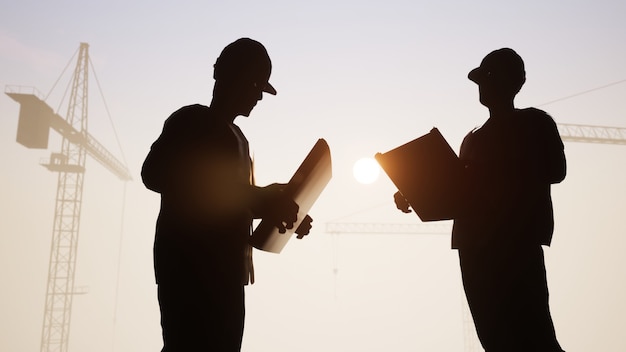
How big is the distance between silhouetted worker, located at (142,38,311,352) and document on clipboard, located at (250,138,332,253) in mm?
50

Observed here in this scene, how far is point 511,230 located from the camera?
85.9 inches

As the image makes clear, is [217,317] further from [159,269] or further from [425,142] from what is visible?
[425,142]

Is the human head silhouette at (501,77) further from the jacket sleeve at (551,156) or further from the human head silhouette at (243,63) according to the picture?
the human head silhouette at (243,63)

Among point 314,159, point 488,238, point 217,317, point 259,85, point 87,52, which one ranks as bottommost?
point 217,317

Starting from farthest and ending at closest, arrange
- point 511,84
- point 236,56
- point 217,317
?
point 511,84
point 236,56
point 217,317

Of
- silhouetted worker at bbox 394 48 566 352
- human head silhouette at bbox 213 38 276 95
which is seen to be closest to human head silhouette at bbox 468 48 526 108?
silhouetted worker at bbox 394 48 566 352

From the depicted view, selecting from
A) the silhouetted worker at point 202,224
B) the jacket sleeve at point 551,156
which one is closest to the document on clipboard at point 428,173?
the jacket sleeve at point 551,156

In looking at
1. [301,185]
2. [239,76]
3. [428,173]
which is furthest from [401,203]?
[239,76]

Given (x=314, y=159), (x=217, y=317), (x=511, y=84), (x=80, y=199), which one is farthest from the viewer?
(x=80, y=199)

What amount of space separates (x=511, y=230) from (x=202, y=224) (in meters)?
1.38

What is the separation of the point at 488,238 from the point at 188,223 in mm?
1366

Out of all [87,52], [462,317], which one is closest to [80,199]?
[87,52]

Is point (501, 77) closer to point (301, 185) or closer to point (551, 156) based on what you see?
A: point (551, 156)

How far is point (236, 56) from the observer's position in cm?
201
